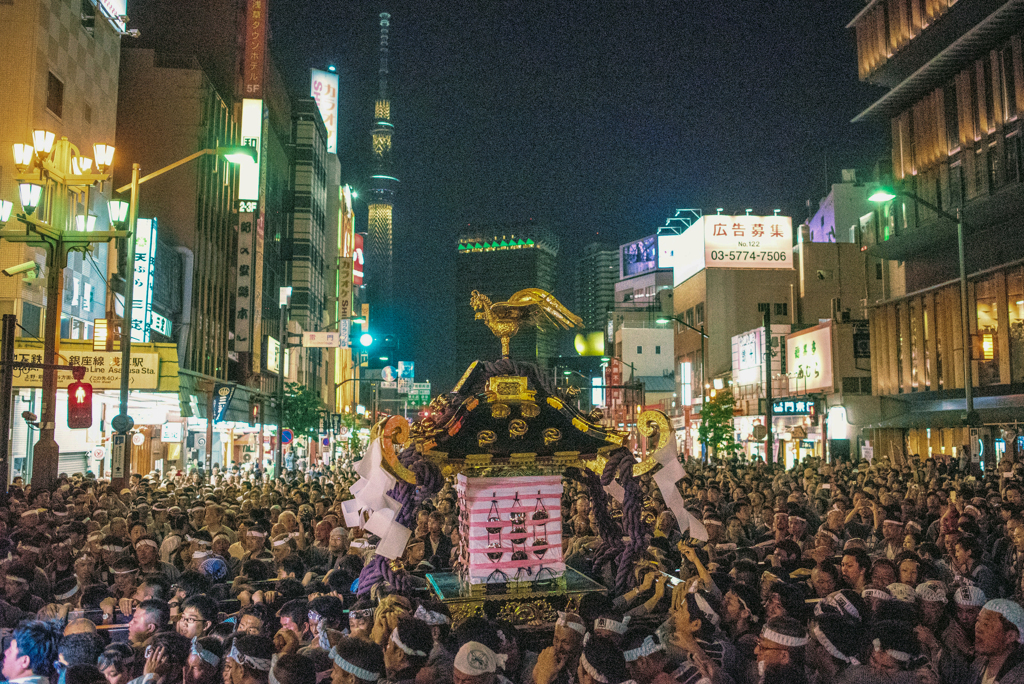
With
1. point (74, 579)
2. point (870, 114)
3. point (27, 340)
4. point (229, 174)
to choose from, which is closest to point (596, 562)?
point (74, 579)

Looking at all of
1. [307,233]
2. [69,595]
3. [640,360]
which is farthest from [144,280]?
[640,360]

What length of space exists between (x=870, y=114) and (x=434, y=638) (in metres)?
43.6

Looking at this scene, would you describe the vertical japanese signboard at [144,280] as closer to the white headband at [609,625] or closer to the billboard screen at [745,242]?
the white headband at [609,625]

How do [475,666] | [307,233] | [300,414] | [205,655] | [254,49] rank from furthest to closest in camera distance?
[307,233] → [254,49] → [300,414] → [205,655] → [475,666]

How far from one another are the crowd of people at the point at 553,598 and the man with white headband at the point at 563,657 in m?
0.01

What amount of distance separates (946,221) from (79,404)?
34.2 m

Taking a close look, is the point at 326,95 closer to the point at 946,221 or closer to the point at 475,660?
the point at 946,221

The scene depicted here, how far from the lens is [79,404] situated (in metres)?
16.4

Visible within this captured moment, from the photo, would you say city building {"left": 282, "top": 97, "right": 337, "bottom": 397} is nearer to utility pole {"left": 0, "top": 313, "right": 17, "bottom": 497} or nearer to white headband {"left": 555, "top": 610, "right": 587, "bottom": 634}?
utility pole {"left": 0, "top": 313, "right": 17, "bottom": 497}

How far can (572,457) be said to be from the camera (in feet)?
25.4

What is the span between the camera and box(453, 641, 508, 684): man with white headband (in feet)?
17.6

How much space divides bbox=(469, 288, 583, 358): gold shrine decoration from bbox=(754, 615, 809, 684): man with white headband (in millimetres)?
3427

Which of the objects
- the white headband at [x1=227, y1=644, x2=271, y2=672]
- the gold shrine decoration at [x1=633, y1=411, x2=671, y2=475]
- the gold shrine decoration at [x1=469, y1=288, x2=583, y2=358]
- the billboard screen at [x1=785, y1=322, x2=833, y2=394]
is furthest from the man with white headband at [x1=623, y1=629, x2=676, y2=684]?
the billboard screen at [x1=785, y1=322, x2=833, y2=394]

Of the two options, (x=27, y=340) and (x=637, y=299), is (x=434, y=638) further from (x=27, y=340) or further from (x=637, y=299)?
(x=637, y=299)
